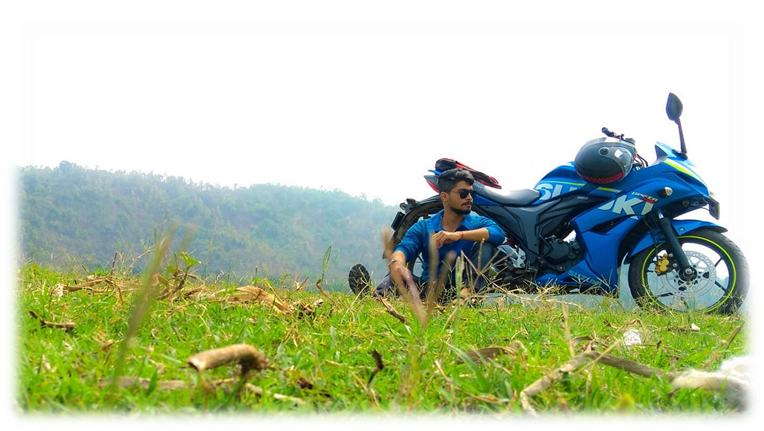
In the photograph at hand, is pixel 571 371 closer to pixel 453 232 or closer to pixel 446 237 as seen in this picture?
pixel 446 237

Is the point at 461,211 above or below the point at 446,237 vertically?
above

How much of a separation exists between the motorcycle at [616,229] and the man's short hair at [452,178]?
0.49m

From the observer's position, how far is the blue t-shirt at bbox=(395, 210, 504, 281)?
17.1 feet

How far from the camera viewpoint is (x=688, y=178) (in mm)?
5609

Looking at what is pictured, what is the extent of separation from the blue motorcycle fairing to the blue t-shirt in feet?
4.37

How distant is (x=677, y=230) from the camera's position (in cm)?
555

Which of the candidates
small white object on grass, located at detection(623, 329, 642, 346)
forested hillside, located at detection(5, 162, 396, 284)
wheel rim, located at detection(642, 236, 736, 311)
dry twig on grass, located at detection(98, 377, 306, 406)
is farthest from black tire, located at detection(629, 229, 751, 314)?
forested hillside, located at detection(5, 162, 396, 284)

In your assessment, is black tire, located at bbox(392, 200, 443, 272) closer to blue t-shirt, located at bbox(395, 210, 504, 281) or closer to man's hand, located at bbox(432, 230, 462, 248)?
blue t-shirt, located at bbox(395, 210, 504, 281)

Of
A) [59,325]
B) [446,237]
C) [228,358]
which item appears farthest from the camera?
[446,237]

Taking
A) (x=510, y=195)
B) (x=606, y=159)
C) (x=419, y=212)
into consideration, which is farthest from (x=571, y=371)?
(x=419, y=212)

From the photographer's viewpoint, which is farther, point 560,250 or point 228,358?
point 560,250

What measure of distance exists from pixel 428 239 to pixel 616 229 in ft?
6.22

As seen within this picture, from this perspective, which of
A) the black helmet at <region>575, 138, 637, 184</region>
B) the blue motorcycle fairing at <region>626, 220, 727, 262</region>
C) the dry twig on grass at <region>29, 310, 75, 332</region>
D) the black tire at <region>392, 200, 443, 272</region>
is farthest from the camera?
the black tire at <region>392, 200, 443, 272</region>

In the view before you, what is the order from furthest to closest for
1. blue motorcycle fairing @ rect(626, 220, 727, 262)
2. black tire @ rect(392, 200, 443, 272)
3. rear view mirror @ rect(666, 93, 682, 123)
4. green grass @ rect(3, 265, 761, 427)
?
black tire @ rect(392, 200, 443, 272) → rear view mirror @ rect(666, 93, 682, 123) → blue motorcycle fairing @ rect(626, 220, 727, 262) → green grass @ rect(3, 265, 761, 427)
